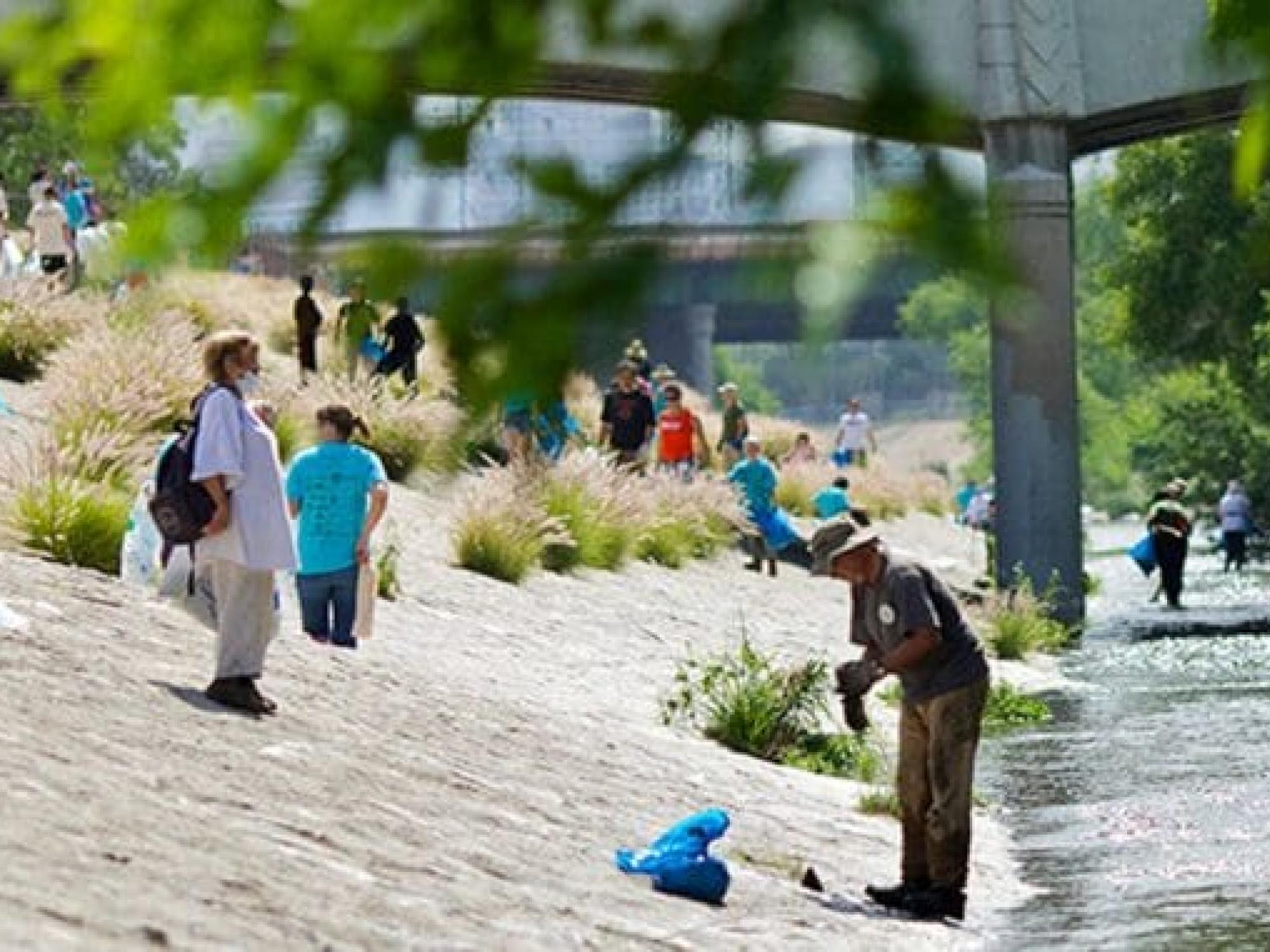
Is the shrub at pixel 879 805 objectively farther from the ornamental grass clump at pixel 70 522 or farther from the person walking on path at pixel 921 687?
the ornamental grass clump at pixel 70 522

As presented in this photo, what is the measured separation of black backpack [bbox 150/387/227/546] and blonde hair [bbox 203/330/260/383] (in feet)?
0.24

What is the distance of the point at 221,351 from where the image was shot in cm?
1491

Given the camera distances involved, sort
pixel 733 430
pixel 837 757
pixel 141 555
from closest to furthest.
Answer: pixel 141 555 < pixel 837 757 < pixel 733 430

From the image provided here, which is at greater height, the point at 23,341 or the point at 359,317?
the point at 23,341

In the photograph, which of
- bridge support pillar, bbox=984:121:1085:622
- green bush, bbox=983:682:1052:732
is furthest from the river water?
bridge support pillar, bbox=984:121:1085:622

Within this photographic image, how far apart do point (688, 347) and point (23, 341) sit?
9037 cm

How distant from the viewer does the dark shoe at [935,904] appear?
14.3 metres

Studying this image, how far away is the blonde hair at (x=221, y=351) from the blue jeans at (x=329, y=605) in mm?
4379

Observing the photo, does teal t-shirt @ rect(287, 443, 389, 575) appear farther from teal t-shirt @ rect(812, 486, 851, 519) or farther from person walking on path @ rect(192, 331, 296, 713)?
teal t-shirt @ rect(812, 486, 851, 519)

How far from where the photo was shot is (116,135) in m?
5.03

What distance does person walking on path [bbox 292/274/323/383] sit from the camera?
3531cm

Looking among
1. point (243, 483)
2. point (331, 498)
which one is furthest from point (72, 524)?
point (243, 483)

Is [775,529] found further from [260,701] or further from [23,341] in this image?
[260,701]

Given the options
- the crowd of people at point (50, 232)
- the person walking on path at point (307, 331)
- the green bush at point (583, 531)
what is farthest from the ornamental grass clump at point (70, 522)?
the crowd of people at point (50, 232)
